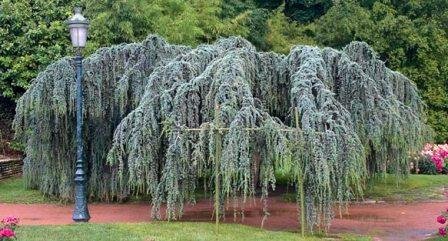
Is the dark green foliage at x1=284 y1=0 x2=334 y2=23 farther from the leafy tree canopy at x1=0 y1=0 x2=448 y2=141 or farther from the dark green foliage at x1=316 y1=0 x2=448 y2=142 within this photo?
the dark green foliage at x1=316 y1=0 x2=448 y2=142

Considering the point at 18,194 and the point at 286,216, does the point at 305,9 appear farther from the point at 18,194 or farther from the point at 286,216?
the point at 286,216

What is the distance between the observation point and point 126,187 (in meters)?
16.3

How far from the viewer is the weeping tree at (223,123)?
39.3 feet

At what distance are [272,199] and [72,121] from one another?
5634 mm

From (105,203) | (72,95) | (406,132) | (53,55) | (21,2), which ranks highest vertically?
(21,2)

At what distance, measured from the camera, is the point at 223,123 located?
12273 millimetres

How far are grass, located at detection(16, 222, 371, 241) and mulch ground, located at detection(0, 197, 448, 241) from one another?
4.19 ft

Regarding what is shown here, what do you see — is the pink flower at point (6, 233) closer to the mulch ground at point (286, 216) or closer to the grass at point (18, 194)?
the mulch ground at point (286, 216)

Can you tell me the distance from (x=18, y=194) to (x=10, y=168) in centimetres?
444

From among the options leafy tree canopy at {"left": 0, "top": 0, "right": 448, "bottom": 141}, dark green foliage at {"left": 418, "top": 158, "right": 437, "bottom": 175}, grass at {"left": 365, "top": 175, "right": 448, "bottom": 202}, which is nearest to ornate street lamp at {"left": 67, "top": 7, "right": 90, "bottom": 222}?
leafy tree canopy at {"left": 0, "top": 0, "right": 448, "bottom": 141}

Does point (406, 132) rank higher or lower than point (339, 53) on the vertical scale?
lower

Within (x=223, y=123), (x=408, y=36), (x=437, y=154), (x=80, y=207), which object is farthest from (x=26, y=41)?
(x=437, y=154)

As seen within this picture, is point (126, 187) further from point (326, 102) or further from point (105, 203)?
point (326, 102)

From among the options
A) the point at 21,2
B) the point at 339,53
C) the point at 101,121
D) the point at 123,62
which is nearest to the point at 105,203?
the point at 101,121
